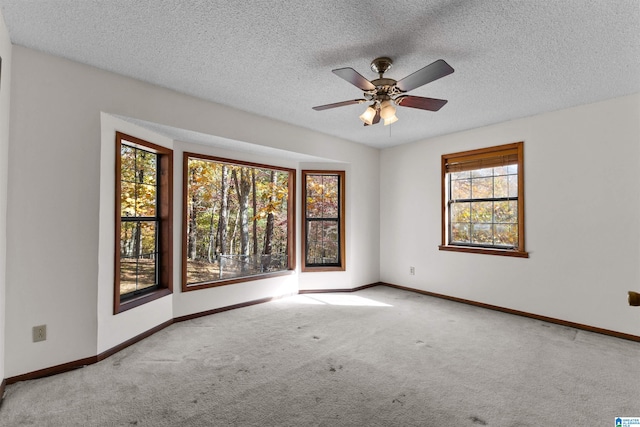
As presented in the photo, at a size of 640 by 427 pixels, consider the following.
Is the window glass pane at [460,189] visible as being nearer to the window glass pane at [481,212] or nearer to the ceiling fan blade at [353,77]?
the window glass pane at [481,212]

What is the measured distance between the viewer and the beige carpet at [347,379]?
6.40 feet

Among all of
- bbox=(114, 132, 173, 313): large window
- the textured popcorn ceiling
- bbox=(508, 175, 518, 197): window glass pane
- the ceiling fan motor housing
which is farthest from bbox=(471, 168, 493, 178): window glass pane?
bbox=(114, 132, 173, 313): large window

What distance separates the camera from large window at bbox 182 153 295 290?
13.5ft

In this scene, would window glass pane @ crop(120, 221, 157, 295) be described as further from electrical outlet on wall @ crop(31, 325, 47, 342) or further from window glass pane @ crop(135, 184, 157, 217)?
electrical outlet on wall @ crop(31, 325, 47, 342)

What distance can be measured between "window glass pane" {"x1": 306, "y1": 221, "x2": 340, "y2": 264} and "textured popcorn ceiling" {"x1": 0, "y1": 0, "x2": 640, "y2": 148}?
7.64 ft

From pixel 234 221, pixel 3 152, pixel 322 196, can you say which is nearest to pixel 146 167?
pixel 3 152

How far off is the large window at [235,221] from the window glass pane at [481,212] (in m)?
2.71

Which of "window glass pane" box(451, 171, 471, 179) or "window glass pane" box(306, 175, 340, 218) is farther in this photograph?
"window glass pane" box(306, 175, 340, 218)

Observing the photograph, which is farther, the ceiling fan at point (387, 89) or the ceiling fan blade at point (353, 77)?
the ceiling fan at point (387, 89)

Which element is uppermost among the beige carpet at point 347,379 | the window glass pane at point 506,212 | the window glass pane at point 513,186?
the window glass pane at point 513,186

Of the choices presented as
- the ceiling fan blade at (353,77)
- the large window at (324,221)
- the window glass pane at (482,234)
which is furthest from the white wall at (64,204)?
the window glass pane at (482,234)

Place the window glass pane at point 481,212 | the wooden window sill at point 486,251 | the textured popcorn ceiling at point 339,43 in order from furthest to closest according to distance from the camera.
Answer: the window glass pane at point 481,212 < the wooden window sill at point 486,251 < the textured popcorn ceiling at point 339,43

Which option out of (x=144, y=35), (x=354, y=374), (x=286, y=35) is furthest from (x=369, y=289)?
(x=144, y=35)

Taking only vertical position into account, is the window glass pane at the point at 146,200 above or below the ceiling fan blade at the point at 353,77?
below
